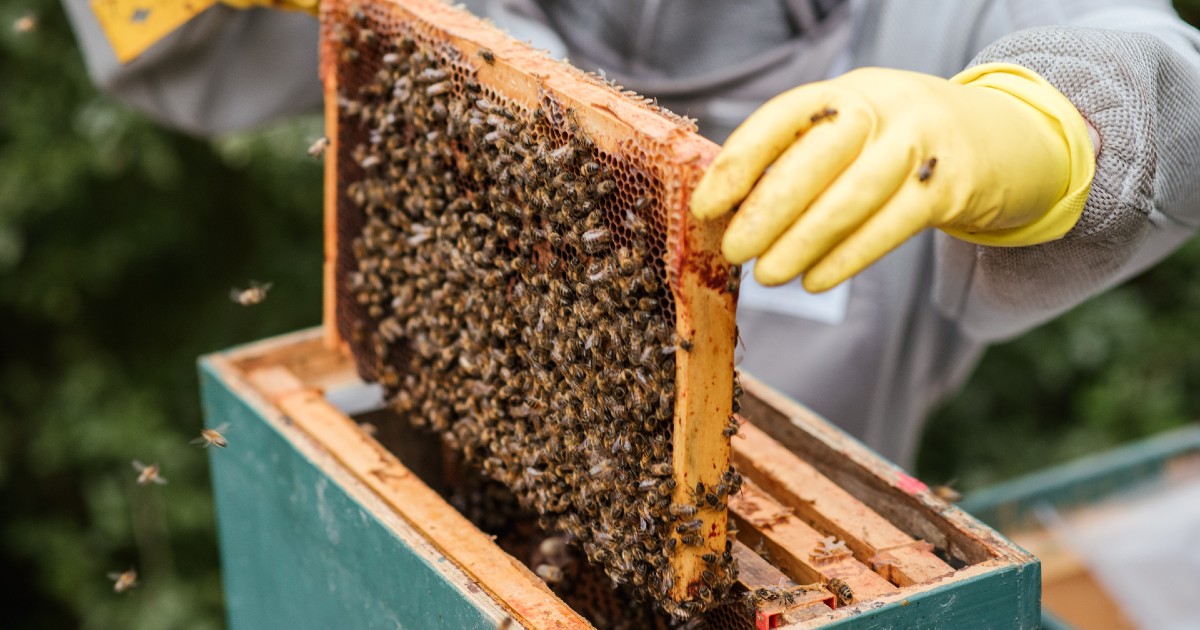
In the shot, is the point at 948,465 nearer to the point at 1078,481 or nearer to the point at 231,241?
the point at 1078,481

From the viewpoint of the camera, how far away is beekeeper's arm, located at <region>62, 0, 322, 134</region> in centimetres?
359

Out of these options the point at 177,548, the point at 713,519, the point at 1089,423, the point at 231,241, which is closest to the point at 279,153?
the point at 231,241

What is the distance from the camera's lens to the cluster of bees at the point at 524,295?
1.93 metres

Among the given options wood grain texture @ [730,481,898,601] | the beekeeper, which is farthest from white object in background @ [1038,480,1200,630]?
wood grain texture @ [730,481,898,601]

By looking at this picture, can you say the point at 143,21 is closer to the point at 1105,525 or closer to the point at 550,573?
the point at 550,573

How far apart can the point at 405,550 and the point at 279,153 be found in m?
3.06

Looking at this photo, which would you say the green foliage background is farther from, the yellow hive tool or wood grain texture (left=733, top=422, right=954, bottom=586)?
wood grain texture (left=733, top=422, right=954, bottom=586)

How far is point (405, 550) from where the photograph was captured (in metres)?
2.12

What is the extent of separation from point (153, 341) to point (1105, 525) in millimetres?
4459

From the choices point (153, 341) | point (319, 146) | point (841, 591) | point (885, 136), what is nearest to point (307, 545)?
point (319, 146)

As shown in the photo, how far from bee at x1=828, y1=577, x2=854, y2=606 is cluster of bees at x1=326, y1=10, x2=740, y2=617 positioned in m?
0.18

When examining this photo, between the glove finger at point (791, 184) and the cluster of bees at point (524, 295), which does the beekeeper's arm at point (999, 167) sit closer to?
the glove finger at point (791, 184)

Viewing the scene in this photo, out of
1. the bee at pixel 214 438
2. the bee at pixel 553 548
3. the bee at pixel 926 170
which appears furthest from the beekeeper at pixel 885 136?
the bee at pixel 214 438

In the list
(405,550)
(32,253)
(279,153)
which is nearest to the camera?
(405,550)
